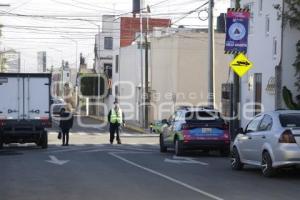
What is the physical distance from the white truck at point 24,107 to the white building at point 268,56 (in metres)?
10.2

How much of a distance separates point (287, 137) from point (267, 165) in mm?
884

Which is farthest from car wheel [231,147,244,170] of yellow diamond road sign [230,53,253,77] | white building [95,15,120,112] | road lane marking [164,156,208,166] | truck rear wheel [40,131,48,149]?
white building [95,15,120,112]

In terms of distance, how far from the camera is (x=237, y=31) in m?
25.1

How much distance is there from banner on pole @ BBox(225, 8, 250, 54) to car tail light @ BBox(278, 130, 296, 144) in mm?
10918

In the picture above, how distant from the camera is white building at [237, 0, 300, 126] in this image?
2948 cm

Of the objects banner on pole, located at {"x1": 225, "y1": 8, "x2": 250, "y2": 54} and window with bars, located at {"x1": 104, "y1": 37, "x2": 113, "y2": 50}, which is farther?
window with bars, located at {"x1": 104, "y1": 37, "x2": 113, "y2": 50}

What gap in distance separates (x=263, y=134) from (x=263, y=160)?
1.89ft

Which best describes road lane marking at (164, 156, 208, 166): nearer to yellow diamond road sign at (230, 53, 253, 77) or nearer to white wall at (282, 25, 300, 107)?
yellow diamond road sign at (230, 53, 253, 77)

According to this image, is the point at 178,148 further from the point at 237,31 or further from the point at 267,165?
the point at 267,165

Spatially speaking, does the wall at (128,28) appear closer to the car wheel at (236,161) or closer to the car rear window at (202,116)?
the car rear window at (202,116)

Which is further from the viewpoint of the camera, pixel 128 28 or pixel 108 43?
pixel 108 43

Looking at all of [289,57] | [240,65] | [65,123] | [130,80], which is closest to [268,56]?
[289,57]

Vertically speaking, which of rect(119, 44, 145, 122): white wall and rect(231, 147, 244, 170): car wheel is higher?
rect(119, 44, 145, 122): white wall

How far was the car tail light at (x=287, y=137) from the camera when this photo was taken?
47.0 ft
